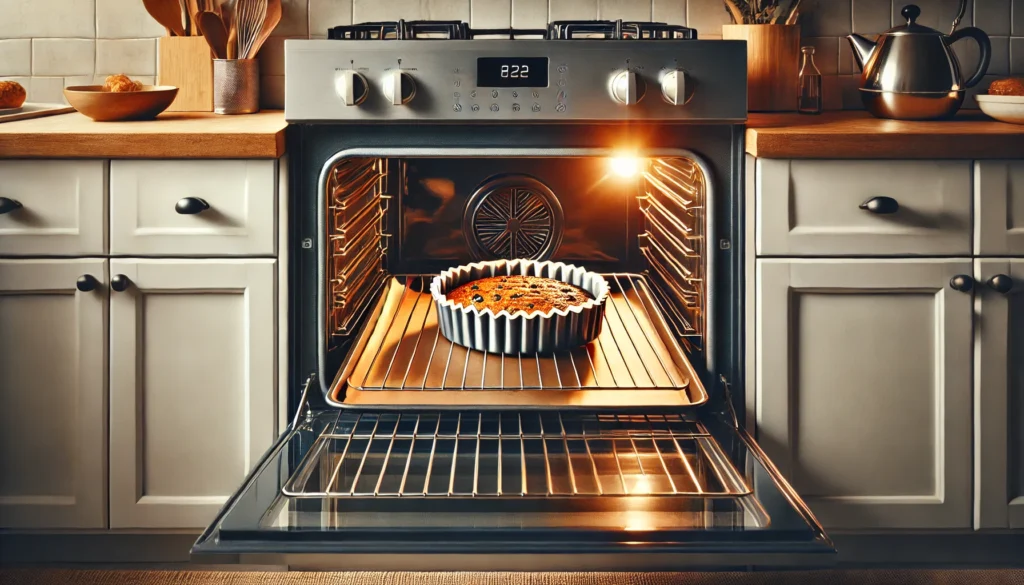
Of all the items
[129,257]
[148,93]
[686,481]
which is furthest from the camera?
[148,93]

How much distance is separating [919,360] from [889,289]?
0.15 meters

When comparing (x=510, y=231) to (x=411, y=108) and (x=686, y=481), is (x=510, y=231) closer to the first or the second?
(x=411, y=108)

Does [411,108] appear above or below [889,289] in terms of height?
above

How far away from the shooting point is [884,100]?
1.91 metres

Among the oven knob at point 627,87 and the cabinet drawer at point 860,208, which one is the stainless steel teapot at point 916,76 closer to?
the cabinet drawer at point 860,208

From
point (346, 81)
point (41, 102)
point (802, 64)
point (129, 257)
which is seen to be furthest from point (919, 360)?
point (41, 102)

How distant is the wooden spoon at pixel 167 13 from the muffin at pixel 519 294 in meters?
0.98

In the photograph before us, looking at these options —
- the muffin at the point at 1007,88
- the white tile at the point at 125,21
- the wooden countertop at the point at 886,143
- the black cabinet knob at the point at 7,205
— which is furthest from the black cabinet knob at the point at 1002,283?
the white tile at the point at 125,21

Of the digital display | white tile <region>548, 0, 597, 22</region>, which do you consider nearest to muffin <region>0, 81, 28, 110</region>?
the digital display

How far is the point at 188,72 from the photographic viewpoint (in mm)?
2176

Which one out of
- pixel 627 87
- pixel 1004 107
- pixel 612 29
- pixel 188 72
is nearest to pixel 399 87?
pixel 627 87

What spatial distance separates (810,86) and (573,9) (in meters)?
0.60

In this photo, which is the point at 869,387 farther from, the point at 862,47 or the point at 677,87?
the point at 862,47

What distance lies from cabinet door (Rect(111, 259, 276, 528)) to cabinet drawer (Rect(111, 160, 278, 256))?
3 centimetres
